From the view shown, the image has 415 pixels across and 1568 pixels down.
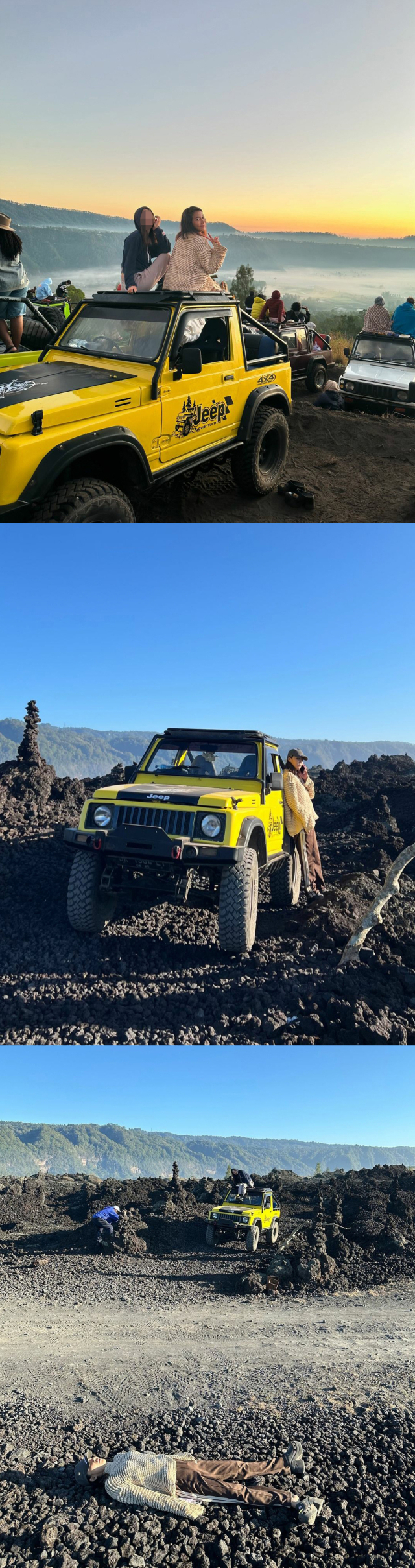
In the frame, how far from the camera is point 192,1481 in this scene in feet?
11.2

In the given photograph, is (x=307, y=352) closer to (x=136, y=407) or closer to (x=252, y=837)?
(x=136, y=407)

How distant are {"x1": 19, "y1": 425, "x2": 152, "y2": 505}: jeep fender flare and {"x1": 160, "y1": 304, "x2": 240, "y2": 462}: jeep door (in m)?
0.59

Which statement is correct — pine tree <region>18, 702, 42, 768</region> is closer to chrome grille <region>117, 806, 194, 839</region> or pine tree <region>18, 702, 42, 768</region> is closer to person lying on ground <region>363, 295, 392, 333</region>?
chrome grille <region>117, 806, 194, 839</region>

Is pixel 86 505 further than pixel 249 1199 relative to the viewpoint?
No

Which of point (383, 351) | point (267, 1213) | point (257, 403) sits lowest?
point (267, 1213)

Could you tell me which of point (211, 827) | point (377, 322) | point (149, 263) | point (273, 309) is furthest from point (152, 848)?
point (273, 309)

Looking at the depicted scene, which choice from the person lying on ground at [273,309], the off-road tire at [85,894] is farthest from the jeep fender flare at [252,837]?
the person lying on ground at [273,309]

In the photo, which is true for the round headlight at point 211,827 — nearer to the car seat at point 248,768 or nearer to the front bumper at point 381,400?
the car seat at point 248,768

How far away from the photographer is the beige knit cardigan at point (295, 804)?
242 inches

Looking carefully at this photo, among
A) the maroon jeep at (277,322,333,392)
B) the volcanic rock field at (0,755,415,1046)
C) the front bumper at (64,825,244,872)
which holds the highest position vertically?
the maroon jeep at (277,322,333,392)

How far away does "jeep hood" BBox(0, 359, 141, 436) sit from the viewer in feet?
13.6

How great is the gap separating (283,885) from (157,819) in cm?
136

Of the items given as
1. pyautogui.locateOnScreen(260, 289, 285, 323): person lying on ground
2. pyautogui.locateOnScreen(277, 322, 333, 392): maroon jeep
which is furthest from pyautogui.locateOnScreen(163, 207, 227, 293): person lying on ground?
pyautogui.locateOnScreen(277, 322, 333, 392): maroon jeep

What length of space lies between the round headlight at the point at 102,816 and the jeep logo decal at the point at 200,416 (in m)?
2.51
